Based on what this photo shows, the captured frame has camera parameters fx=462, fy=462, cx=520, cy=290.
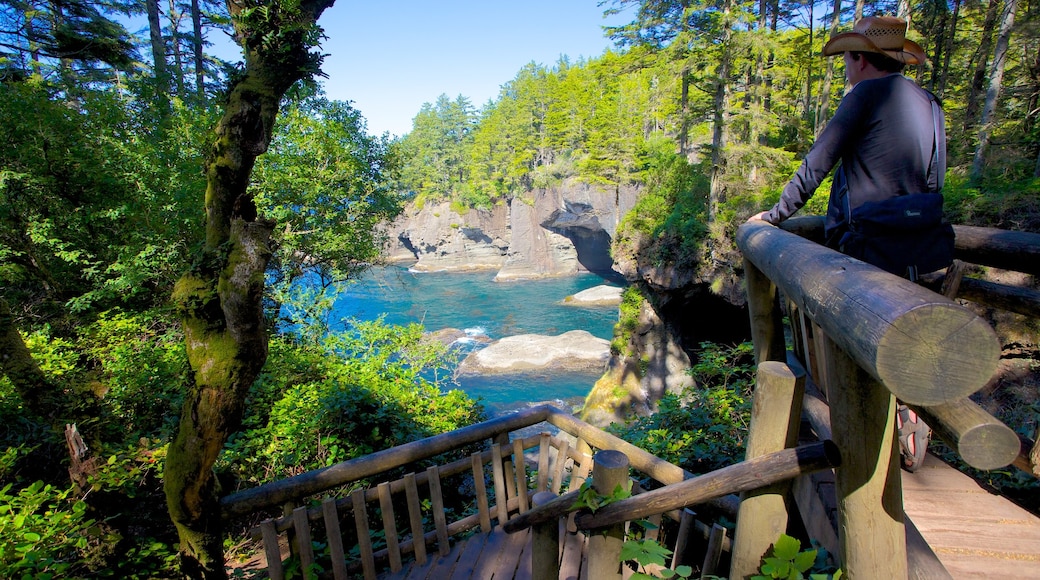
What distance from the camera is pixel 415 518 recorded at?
344cm

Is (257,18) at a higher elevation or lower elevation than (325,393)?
higher

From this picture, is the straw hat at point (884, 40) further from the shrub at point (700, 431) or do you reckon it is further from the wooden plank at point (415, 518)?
the wooden plank at point (415, 518)

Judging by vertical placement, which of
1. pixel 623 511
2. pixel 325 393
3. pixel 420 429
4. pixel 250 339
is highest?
pixel 250 339

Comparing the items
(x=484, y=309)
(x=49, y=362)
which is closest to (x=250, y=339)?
(x=49, y=362)

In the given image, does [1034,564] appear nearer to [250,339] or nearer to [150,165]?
[250,339]

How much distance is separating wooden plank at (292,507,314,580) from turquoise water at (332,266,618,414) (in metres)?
14.7

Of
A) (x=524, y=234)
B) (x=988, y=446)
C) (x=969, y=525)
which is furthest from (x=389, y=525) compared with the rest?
(x=524, y=234)

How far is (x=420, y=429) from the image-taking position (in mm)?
5711

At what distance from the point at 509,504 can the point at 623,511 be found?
2.49 metres

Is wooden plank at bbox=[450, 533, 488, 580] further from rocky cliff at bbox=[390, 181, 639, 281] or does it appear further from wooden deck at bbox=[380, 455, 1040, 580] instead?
rocky cliff at bbox=[390, 181, 639, 281]

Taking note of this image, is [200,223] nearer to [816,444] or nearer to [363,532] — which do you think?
[363,532]

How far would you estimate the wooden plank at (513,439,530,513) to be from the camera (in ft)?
12.5

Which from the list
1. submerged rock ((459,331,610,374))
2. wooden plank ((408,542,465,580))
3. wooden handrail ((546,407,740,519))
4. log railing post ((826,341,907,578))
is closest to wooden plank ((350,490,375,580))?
wooden plank ((408,542,465,580))

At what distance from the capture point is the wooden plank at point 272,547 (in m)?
3.00
